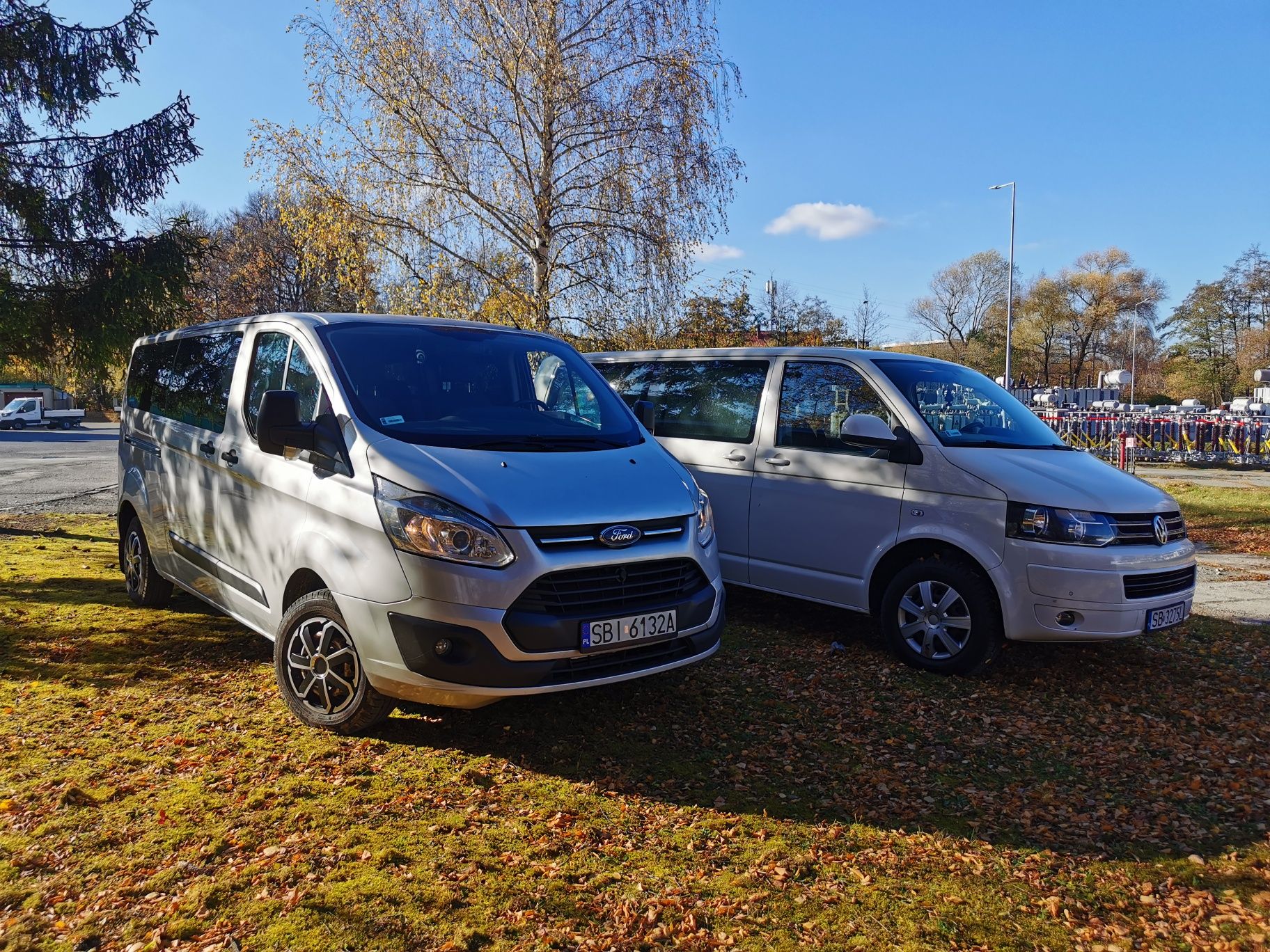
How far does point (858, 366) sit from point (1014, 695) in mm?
2337

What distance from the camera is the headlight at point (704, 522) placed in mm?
4367

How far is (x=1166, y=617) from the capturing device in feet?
17.3

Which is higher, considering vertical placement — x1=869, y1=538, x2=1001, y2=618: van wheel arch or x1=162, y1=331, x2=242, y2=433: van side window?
x1=162, y1=331, x2=242, y2=433: van side window

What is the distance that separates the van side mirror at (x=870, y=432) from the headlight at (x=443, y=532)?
9.30 ft

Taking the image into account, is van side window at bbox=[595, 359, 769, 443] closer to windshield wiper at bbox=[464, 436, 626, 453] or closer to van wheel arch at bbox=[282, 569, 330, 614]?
windshield wiper at bbox=[464, 436, 626, 453]

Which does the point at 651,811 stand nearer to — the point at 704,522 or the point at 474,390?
the point at 704,522

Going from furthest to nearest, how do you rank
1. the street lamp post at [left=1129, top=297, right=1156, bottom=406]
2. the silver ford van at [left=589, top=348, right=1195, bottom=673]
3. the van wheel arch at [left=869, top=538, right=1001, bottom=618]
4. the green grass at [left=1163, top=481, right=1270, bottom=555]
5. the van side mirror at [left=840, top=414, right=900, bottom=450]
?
the street lamp post at [left=1129, top=297, right=1156, bottom=406] → the green grass at [left=1163, top=481, right=1270, bottom=555] → the van side mirror at [left=840, top=414, right=900, bottom=450] → the van wheel arch at [left=869, top=538, right=1001, bottom=618] → the silver ford van at [left=589, top=348, right=1195, bottom=673]

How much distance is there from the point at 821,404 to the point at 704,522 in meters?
2.15

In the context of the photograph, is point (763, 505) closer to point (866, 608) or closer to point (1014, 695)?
point (866, 608)

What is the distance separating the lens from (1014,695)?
521cm

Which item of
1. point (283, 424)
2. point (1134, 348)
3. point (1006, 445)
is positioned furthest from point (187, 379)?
point (1134, 348)

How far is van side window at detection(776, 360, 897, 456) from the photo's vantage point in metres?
6.02

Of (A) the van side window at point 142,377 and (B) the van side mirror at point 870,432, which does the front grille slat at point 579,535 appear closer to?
(B) the van side mirror at point 870,432

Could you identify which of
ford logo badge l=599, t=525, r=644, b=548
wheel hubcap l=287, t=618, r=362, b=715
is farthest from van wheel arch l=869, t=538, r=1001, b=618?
wheel hubcap l=287, t=618, r=362, b=715
